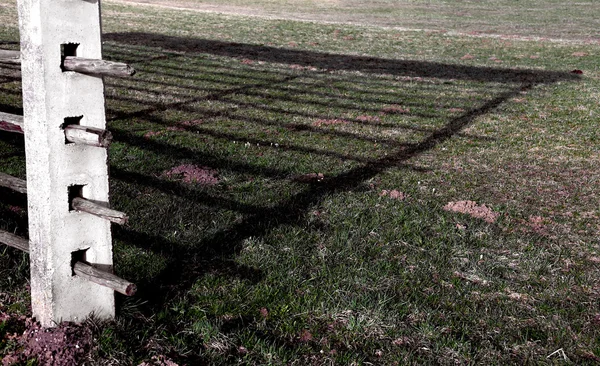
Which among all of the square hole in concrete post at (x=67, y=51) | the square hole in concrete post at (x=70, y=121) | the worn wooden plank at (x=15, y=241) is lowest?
the worn wooden plank at (x=15, y=241)

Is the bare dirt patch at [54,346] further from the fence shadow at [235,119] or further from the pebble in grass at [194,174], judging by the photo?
the pebble in grass at [194,174]

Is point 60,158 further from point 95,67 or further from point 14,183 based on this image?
point 14,183

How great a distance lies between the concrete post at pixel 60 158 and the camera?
116 inches

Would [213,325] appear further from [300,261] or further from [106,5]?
[106,5]

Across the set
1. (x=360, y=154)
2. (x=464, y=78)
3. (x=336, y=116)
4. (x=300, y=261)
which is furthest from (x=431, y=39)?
(x=300, y=261)

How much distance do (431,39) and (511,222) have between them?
20561mm

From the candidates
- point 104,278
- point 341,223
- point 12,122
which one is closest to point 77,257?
point 104,278

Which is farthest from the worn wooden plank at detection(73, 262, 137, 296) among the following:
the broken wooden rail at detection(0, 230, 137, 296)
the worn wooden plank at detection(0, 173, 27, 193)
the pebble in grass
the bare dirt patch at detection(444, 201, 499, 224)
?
the bare dirt patch at detection(444, 201, 499, 224)

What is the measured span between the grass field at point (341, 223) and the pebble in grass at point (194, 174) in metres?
0.04

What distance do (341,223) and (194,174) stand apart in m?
1.99

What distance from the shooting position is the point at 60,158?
10.1 feet

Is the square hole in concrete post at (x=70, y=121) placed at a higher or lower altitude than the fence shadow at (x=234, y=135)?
higher

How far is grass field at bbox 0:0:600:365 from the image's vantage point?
3.66 m

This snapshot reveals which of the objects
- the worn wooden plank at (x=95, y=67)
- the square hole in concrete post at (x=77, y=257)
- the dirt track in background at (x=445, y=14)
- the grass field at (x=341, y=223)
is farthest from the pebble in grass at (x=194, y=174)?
the dirt track in background at (x=445, y=14)
